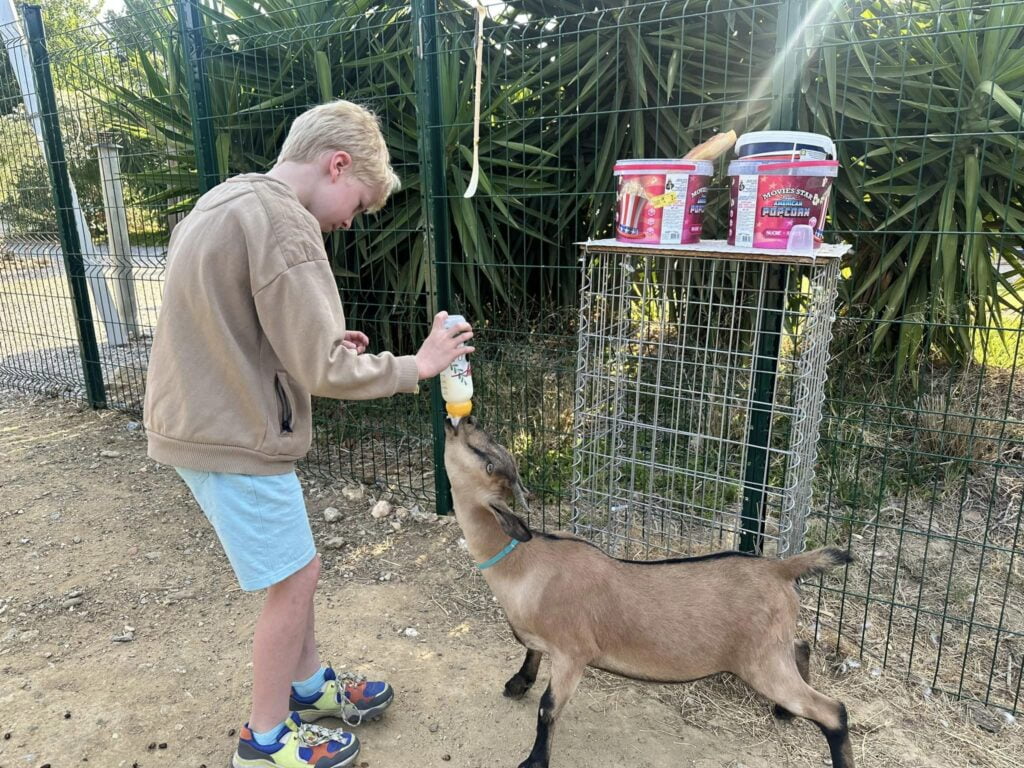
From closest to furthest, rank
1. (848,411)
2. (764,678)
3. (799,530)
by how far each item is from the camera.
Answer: (764,678) → (799,530) → (848,411)

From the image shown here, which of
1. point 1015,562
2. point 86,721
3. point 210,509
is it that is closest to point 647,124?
point 1015,562

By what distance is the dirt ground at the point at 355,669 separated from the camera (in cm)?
257

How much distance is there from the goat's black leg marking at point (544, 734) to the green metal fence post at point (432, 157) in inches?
49.2

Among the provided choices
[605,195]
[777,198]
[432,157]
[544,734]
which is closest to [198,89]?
[432,157]

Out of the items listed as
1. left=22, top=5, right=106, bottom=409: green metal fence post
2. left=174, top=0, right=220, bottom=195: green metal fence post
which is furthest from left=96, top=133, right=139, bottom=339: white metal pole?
left=174, top=0, right=220, bottom=195: green metal fence post

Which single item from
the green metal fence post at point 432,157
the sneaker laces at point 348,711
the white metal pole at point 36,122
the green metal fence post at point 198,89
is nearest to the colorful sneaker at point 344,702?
the sneaker laces at point 348,711

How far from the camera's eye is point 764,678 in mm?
2338

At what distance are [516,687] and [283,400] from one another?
1473mm

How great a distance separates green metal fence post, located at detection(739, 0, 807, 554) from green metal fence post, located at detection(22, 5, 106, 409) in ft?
17.6

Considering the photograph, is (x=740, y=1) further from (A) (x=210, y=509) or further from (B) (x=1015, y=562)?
(A) (x=210, y=509)

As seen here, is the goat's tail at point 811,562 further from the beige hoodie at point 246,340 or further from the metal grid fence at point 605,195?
the beige hoodie at point 246,340

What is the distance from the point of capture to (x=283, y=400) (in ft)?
7.06

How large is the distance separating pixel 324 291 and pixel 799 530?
204cm

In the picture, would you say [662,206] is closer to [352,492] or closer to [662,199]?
[662,199]
